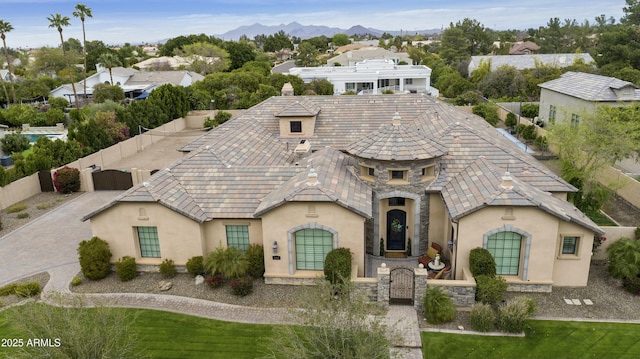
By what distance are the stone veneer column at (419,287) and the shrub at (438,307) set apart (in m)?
0.28

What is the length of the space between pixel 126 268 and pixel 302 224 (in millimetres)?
9236

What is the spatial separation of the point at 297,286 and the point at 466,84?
62865 mm

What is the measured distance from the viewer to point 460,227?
811 inches

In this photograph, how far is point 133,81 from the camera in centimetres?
9388

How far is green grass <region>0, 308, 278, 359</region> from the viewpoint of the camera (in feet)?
57.2

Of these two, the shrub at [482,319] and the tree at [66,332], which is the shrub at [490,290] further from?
the tree at [66,332]

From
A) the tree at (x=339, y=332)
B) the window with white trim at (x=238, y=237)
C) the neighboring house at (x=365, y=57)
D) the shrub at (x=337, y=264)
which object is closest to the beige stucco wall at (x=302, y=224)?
the shrub at (x=337, y=264)

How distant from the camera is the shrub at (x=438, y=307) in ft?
61.2

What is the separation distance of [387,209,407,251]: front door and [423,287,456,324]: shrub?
564 centimetres

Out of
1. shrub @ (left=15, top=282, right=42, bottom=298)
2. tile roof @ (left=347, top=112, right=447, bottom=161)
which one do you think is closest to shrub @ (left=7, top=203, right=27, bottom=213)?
shrub @ (left=15, top=282, right=42, bottom=298)

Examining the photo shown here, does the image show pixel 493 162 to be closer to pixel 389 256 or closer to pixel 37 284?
pixel 389 256

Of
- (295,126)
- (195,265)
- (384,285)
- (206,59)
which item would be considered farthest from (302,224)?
(206,59)

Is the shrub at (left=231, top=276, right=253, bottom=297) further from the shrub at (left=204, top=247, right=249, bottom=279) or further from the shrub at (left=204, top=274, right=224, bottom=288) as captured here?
the shrub at (left=204, top=274, right=224, bottom=288)

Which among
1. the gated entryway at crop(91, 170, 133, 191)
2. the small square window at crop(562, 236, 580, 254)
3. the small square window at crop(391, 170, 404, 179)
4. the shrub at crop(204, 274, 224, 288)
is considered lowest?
the shrub at crop(204, 274, 224, 288)
